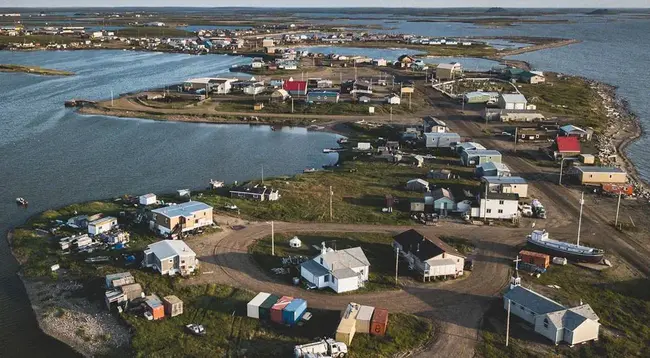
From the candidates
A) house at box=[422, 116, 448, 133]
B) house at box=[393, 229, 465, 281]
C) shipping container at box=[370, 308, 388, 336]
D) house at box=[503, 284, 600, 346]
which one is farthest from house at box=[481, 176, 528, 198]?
shipping container at box=[370, 308, 388, 336]

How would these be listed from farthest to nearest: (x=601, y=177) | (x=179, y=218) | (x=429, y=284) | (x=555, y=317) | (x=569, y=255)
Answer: (x=601, y=177)
(x=179, y=218)
(x=569, y=255)
(x=429, y=284)
(x=555, y=317)

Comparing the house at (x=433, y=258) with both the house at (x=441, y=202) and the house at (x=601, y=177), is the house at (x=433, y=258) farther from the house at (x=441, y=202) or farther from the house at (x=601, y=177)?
the house at (x=601, y=177)

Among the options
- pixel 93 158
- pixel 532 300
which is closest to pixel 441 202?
pixel 532 300

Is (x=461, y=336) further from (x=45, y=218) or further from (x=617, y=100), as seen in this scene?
(x=617, y=100)

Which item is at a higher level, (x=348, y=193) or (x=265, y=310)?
(x=348, y=193)

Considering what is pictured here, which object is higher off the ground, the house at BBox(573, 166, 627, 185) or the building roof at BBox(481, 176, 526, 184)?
the building roof at BBox(481, 176, 526, 184)

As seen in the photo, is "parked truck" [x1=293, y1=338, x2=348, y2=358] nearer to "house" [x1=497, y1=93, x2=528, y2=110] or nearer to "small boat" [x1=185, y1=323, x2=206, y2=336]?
"small boat" [x1=185, y1=323, x2=206, y2=336]

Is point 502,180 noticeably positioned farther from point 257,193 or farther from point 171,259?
point 171,259
